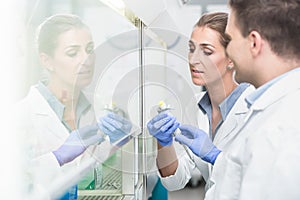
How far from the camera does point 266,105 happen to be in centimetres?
123

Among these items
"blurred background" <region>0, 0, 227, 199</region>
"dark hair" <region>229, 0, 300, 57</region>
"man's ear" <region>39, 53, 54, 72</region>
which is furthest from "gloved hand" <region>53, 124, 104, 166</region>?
"dark hair" <region>229, 0, 300, 57</region>

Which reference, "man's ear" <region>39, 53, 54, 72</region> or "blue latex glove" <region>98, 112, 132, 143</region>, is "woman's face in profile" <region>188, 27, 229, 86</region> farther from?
"man's ear" <region>39, 53, 54, 72</region>

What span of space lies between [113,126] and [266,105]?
0.67 m

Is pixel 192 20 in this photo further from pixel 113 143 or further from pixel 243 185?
pixel 243 185

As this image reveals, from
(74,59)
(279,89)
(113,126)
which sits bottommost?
(113,126)

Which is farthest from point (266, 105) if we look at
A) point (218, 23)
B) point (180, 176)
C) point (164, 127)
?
point (180, 176)

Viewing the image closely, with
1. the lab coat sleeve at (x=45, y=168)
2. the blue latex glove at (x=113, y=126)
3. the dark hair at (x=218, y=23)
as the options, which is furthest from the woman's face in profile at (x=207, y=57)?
the lab coat sleeve at (x=45, y=168)

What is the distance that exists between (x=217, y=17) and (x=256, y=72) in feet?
2.41

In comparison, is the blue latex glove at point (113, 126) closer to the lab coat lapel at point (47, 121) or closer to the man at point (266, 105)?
the lab coat lapel at point (47, 121)

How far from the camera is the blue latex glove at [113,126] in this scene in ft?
5.28

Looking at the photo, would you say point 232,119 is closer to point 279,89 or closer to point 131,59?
point 131,59

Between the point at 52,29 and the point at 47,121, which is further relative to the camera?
the point at 52,29

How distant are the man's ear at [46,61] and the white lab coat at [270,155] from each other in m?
0.60

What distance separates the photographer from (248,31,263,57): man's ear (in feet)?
4.16
